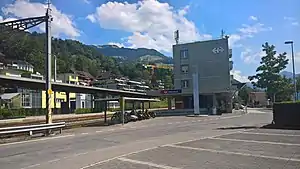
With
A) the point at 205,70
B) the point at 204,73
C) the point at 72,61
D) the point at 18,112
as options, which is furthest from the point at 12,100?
the point at 72,61

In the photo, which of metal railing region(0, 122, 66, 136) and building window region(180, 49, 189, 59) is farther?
building window region(180, 49, 189, 59)

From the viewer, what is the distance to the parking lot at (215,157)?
Answer: 9773 millimetres

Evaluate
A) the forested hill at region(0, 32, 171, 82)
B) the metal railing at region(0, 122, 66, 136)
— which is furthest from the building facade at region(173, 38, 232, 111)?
the forested hill at region(0, 32, 171, 82)

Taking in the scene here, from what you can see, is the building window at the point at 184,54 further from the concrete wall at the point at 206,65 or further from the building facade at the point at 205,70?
the concrete wall at the point at 206,65

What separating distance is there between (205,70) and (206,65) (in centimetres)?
105

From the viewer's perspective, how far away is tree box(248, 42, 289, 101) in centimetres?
8494

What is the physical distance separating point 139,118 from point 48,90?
18.4 meters

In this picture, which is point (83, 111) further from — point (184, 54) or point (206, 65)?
point (206, 65)

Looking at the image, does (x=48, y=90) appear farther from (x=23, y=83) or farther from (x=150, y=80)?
(x=150, y=80)

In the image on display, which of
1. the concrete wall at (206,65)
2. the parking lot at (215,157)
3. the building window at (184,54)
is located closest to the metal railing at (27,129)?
the parking lot at (215,157)

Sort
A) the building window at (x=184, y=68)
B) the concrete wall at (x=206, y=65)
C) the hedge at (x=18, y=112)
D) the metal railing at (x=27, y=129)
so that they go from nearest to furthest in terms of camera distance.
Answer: the metal railing at (x=27, y=129) < the hedge at (x=18, y=112) < the concrete wall at (x=206, y=65) < the building window at (x=184, y=68)

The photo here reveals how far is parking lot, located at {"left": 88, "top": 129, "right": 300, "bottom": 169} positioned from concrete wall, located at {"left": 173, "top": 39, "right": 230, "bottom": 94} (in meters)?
51.1

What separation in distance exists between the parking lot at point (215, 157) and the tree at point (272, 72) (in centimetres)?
7505

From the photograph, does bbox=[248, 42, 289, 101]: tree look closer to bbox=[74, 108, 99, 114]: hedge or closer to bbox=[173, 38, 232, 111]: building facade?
bbox=[173, 38, 232, 111]: building facade
